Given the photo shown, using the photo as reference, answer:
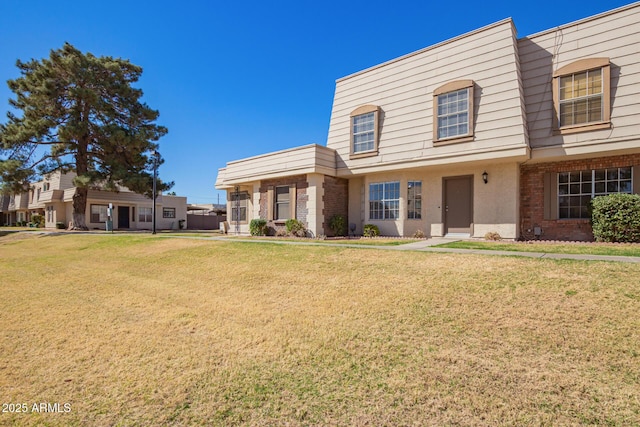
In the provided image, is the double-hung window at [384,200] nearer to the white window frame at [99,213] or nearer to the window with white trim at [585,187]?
the window with white trim at [585,187]

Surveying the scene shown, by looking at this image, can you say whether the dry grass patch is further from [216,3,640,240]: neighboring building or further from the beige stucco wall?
[216,3,640,240]: neighboring building

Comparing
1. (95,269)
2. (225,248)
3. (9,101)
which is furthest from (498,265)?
(9,101)

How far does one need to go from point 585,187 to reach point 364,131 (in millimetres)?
8113

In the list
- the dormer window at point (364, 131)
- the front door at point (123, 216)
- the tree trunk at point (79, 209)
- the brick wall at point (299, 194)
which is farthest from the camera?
the front door at point (123, 216)

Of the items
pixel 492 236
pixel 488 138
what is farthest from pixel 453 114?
pixel 492 236

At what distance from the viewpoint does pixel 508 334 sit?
12.6 ft

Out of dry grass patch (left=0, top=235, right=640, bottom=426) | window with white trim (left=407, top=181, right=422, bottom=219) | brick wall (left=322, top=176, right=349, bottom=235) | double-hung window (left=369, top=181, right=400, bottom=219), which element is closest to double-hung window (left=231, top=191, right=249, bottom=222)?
brick wall (left=322, top=176, right=349, bottom=235)

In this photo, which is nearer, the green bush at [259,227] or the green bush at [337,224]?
the green bush at [337,224]

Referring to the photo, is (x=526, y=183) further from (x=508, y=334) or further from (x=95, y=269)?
(x=95, y=269)

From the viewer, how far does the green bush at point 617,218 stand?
9.08 m

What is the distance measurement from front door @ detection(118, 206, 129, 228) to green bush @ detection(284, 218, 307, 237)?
2493cm

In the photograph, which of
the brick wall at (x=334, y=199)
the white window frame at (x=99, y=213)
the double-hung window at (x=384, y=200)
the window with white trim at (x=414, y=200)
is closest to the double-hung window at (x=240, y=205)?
the brick wall at (x=334, y=199)

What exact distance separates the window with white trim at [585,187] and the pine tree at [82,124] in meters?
22.7

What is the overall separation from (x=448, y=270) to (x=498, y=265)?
0.96 m
